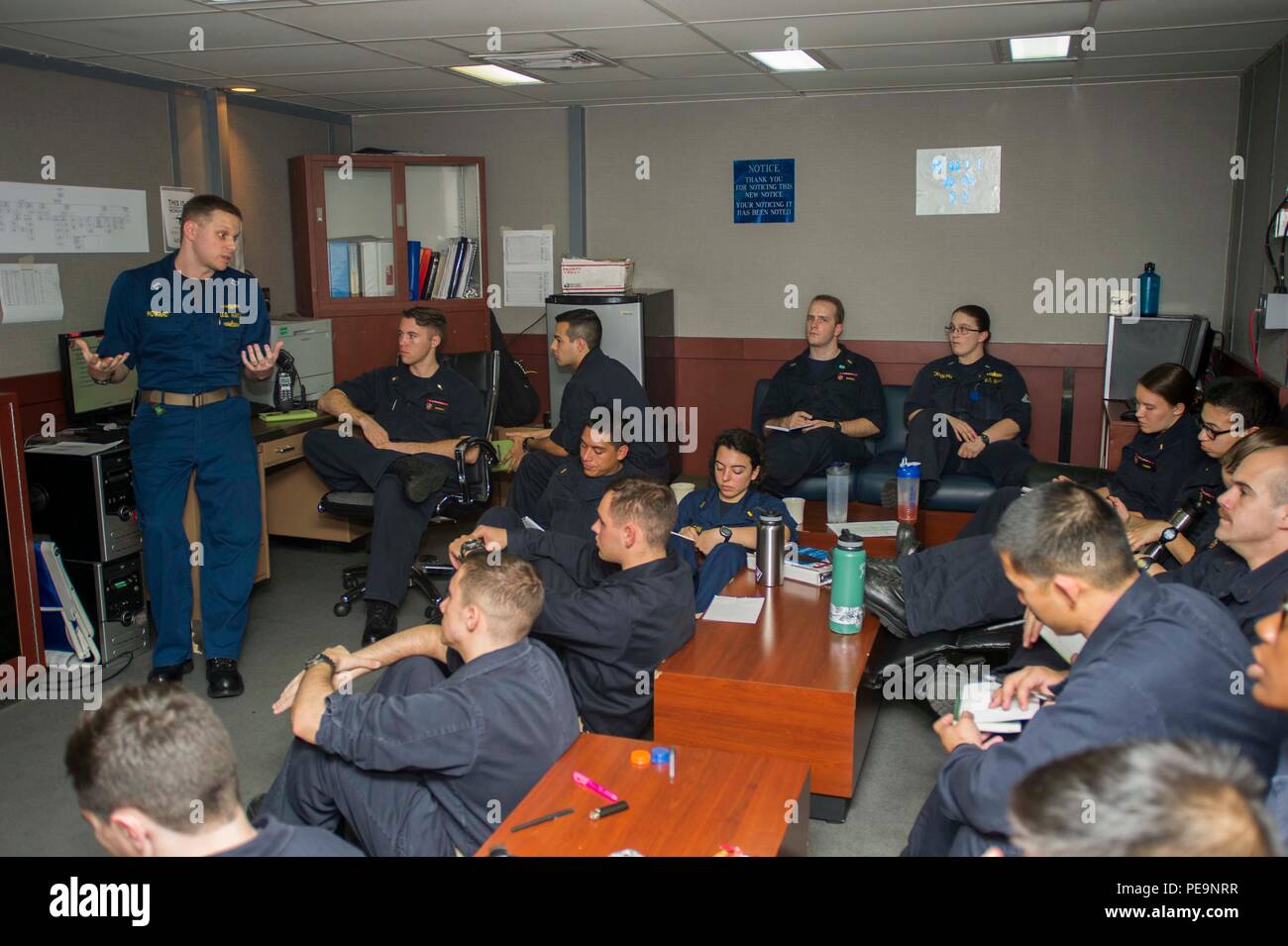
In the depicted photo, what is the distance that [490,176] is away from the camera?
6.80 m

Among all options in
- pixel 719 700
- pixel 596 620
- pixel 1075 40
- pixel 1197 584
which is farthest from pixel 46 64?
pixel 1197 584

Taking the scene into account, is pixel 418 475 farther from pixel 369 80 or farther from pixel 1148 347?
pixel 1148 347

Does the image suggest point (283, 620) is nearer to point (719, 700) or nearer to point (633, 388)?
point (633, 388)

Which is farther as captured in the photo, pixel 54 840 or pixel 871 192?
pixel 871 192

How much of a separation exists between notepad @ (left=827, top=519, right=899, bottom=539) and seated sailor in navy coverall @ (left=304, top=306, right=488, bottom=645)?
166 centimetres

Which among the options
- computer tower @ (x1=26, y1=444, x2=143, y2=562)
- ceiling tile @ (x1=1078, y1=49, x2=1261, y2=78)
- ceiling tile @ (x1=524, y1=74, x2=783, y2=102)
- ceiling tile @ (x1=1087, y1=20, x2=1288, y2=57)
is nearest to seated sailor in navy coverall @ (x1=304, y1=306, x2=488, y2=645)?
computer tower @ (x1=26, y1=444, x2=143, y2=562)

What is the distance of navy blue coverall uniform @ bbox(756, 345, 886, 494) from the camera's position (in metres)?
5.56

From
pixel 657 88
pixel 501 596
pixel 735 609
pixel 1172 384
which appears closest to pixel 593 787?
pixel 501 596

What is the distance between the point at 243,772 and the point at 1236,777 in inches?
114

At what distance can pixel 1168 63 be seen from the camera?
5012mm

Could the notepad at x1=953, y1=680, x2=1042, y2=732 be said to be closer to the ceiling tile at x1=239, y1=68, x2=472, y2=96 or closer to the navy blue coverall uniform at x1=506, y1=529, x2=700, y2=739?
the navy blue coverall uniform at x1=506, y1=529, x2=700, y2=739

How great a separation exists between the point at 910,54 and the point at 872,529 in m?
2.14

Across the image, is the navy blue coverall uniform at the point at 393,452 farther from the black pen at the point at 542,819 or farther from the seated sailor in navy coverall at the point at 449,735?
the black pen at the point at 542,819
